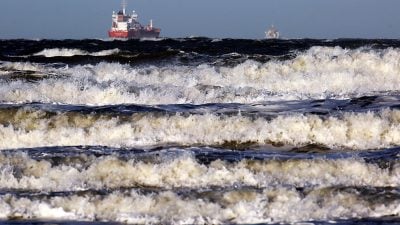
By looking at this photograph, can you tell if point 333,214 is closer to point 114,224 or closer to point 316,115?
point 114,224

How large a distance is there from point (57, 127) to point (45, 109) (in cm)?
114

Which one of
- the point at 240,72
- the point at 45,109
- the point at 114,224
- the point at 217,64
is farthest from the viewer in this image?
the point at 217,64

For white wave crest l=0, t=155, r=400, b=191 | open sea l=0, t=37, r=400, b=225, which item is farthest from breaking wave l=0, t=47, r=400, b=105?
white wave crest l=0, t=155, r=400, b=191

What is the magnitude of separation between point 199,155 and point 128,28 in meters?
79.6

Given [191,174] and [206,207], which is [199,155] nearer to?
[191,174]

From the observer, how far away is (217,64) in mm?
23922

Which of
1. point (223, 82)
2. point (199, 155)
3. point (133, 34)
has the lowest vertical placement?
point (133, 34)

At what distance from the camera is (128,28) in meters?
88.6

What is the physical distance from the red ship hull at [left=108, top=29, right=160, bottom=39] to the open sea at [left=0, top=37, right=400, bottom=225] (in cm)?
6710

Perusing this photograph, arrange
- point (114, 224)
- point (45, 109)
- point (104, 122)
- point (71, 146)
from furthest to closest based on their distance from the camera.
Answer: point (45, 109) → point (104, 122) → point (71, 146) → point (114, 224)

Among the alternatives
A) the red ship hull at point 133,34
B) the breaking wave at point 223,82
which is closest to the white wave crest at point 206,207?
the breaking wave at point 223,82

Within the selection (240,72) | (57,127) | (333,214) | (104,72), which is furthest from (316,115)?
(104,72)

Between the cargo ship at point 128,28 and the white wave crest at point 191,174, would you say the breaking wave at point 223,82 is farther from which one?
the cargo ship at point 128,28

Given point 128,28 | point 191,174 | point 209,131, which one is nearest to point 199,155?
point 191,174
